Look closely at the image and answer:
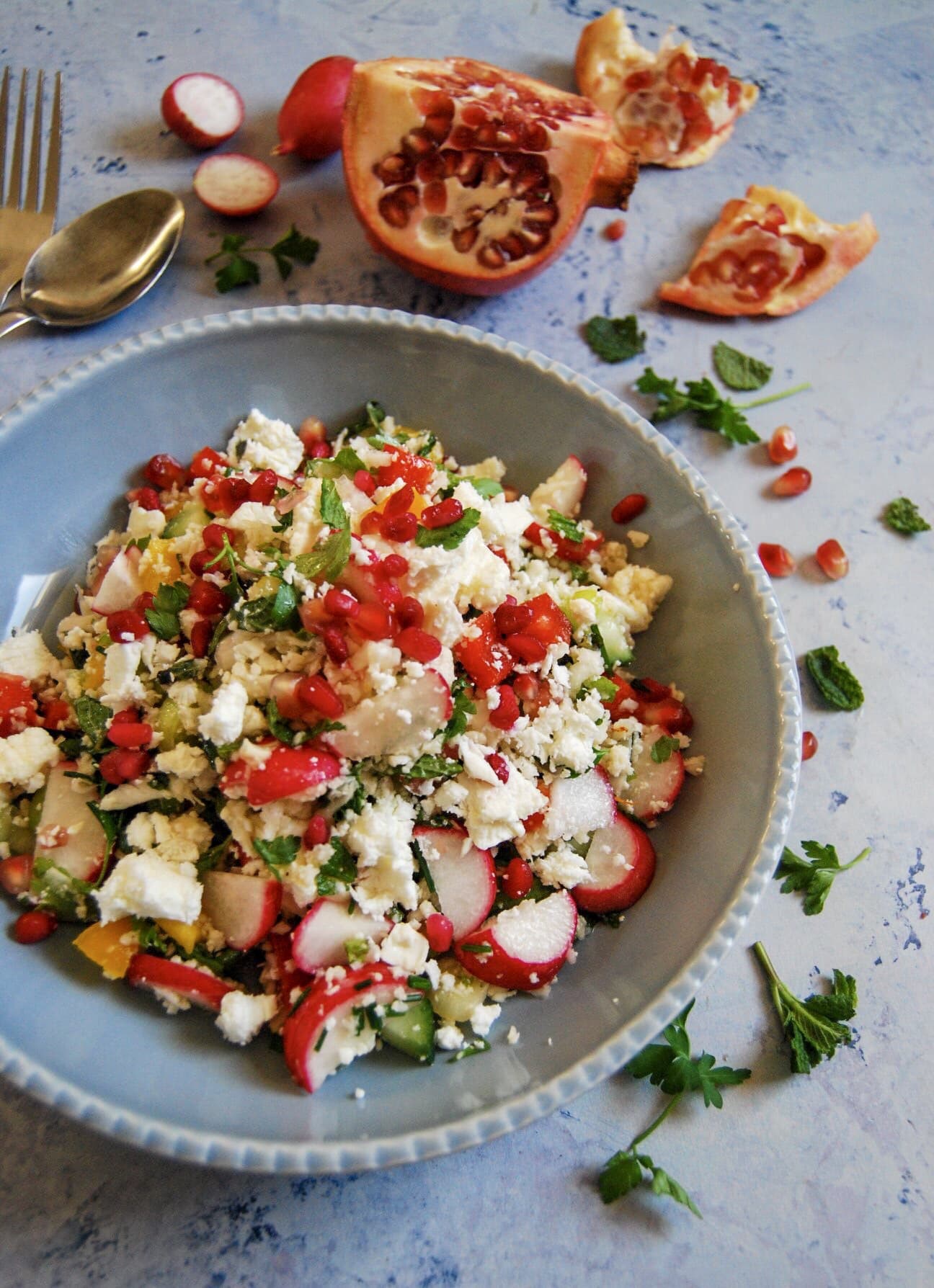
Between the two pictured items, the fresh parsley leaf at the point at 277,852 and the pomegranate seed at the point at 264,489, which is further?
the pomegranate seed at the point at 264,489

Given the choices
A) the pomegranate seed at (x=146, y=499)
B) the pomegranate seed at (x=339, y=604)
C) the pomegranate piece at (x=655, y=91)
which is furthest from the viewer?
the pomegranate piece at (x=655, y=91)

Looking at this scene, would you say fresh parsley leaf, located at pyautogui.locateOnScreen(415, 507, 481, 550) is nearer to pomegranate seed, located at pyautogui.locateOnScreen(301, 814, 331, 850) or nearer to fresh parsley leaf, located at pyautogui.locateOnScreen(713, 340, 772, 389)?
pomegranate seed, located at pyautogui.locateOnScreen(301, 814, 331, 850)

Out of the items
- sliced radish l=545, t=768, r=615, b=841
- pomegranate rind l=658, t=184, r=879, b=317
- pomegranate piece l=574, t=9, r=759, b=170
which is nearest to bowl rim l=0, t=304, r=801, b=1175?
sliced radish l=545, t=768, r=615, b=841

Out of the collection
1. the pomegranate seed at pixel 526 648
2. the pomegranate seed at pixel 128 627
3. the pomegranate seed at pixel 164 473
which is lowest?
the pomegranate seed at pixel 128 627

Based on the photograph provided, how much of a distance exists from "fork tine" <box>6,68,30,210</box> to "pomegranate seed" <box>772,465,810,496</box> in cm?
253

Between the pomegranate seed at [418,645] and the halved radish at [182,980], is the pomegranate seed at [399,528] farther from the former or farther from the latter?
the halved radish at [182,980]

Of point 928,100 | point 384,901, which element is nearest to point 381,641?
point 384,901

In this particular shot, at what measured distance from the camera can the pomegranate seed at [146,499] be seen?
2.40 m

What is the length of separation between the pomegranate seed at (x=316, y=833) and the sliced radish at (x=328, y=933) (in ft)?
0.39

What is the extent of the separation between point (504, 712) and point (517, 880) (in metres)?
0.37

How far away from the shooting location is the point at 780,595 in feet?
9.27

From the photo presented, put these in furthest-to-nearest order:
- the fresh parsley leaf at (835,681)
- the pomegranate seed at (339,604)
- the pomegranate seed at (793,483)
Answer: the pomegranate seed at (793,483)
the fresh parsley leaf at (835,681)
the pomegranate seed at (339,604)

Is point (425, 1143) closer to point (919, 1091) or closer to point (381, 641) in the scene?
point (381, 641)

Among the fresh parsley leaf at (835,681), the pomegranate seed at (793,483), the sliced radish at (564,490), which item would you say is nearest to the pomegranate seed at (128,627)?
the sliced radish at (564,490)
